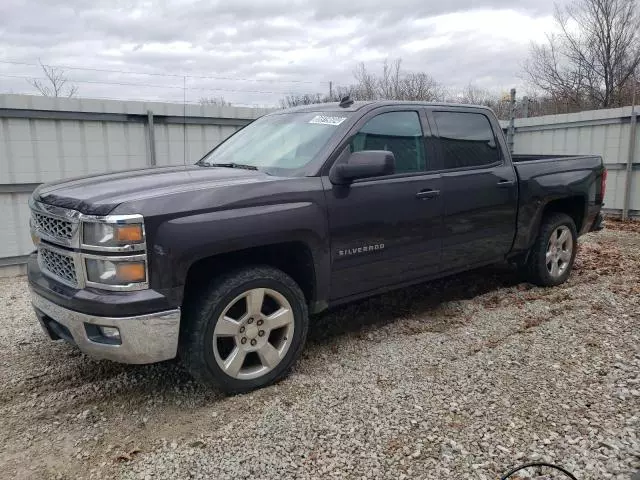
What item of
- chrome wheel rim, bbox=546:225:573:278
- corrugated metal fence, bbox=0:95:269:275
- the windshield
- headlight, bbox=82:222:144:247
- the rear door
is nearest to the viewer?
headlight, bbox=82:222:144:247

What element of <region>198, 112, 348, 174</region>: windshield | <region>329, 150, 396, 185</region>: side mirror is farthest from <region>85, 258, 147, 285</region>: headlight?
<region>329, 150, 396, 185</region>: side mirror

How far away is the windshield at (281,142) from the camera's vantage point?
379 cm

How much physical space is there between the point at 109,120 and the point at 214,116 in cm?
158

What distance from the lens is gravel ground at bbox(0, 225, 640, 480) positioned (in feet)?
8.52

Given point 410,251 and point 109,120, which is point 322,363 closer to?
point 410,251

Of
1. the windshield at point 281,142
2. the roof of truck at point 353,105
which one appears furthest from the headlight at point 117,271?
the roof of truck at point 353,105

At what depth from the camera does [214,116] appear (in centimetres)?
821

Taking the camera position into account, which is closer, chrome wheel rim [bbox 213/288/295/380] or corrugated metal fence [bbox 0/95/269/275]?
chrome wheel rim [bbox 213/288/295/380]

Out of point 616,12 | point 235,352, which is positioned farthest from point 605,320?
point 616,12

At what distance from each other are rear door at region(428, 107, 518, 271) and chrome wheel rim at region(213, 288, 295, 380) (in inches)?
64.7

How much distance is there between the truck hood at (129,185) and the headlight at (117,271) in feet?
0.89

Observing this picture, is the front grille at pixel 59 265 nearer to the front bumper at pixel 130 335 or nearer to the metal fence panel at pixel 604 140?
the front bumper at pixel 130 335

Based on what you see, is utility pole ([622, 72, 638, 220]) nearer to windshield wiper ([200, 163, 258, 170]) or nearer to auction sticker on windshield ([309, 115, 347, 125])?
auction sticker on windshield ([309, 115, 347, 125])

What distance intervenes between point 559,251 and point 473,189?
1740mm
